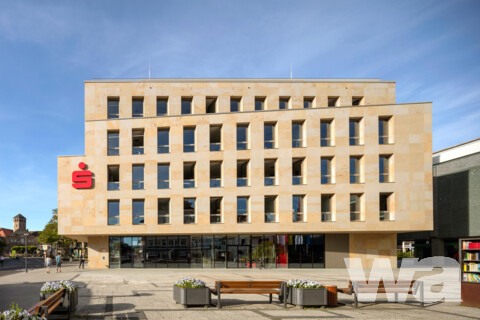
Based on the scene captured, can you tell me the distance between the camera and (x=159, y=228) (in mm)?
36531

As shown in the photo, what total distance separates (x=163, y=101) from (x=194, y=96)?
331 cm

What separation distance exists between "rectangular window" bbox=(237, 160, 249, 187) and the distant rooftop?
23.2 m

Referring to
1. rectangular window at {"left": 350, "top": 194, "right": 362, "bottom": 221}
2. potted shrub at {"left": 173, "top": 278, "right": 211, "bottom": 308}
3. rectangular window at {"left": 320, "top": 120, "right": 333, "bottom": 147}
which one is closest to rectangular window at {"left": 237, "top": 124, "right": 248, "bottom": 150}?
rectangular window at {"left": 320, "top": 120, "right": 333, "bottom": 147}

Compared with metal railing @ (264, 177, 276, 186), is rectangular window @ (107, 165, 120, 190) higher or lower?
higher

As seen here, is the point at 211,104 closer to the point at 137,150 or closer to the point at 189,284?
the point at 137,150

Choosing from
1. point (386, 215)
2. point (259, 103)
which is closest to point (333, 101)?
point (259, 103)

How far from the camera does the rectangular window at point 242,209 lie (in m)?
36.5

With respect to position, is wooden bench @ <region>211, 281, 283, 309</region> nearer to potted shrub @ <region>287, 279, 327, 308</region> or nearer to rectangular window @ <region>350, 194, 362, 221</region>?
potted shrub @ <region>287, 279, 327, 308</region>

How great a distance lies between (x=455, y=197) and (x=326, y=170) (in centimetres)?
1635

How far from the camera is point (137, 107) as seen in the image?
40.5 metres

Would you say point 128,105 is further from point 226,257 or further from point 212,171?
point 226,257

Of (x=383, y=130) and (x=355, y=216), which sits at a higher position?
(x=383, y=130)

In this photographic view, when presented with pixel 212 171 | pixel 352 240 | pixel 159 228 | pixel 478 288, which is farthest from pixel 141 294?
pixel 352 240

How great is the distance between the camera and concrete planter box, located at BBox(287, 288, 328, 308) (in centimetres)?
1435
